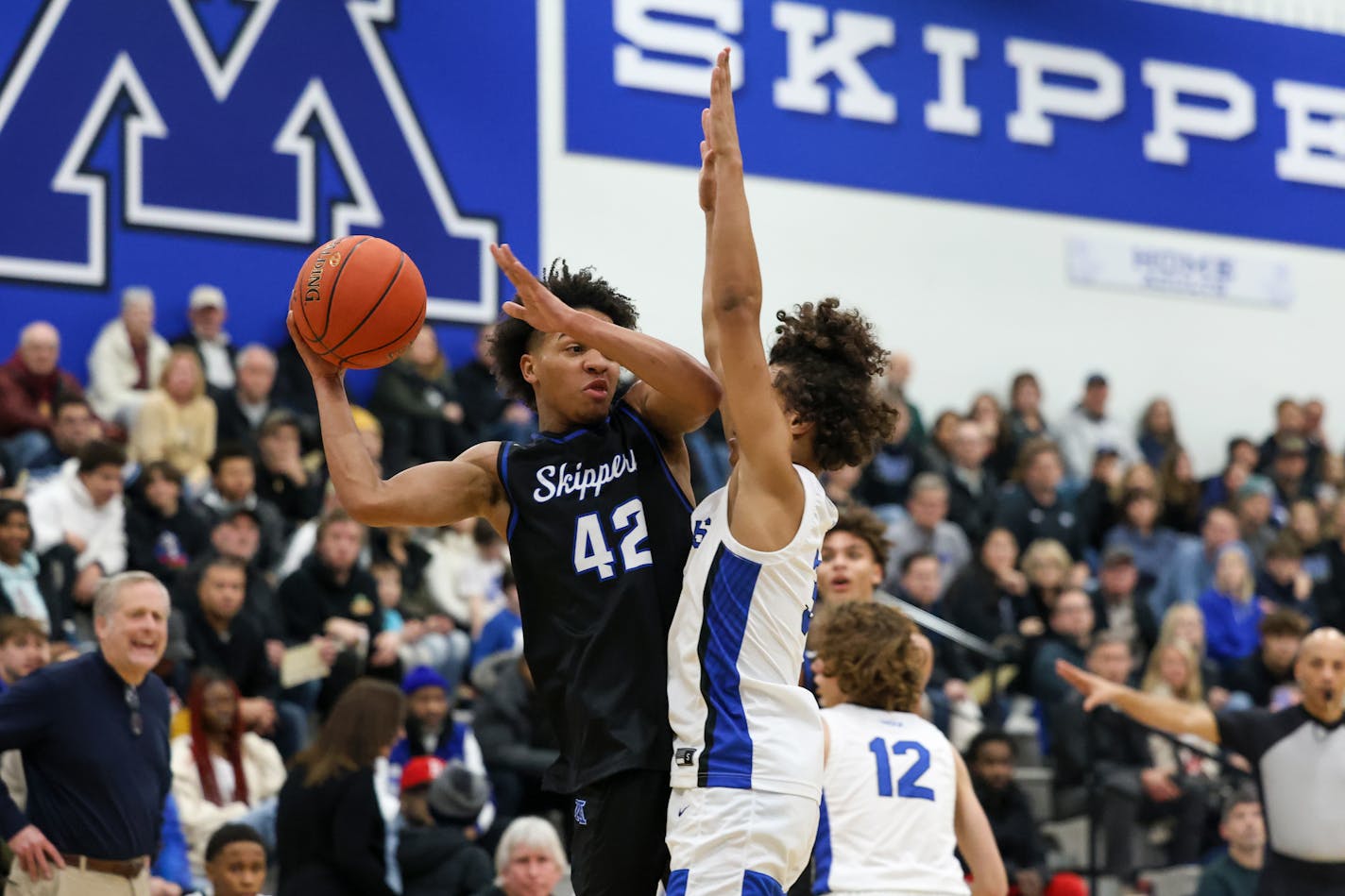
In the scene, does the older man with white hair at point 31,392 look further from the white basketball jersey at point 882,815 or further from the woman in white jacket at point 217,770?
the white basketball jersey at point 882,815

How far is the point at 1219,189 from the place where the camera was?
18.6 metres

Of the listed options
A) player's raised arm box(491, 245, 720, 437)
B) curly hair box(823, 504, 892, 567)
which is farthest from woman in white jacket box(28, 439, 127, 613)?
player's raised arm box(491, 245, 720, 437)

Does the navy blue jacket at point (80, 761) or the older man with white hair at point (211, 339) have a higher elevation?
the older man with white hair at point (211, 339)

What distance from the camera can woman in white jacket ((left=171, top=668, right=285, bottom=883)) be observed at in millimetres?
8344

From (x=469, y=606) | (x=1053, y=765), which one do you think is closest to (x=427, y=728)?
(x=469, y=606)

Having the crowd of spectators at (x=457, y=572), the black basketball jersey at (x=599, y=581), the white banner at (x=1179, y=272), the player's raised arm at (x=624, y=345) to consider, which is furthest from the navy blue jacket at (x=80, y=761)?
the white banner at (x=1179, y=272)

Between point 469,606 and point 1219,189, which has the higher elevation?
point 1219,189

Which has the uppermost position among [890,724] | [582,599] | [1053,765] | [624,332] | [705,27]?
[705,27]

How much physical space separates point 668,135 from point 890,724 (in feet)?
35.9

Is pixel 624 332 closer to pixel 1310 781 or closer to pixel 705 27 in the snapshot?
pixel 1310 781

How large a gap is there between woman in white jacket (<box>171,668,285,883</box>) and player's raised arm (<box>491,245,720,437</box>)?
186 inches

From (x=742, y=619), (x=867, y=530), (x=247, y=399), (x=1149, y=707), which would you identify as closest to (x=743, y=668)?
(x=742, y=619)

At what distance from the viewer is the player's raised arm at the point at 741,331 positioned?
4.07 m

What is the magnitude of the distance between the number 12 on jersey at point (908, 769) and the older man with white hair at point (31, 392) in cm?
733
